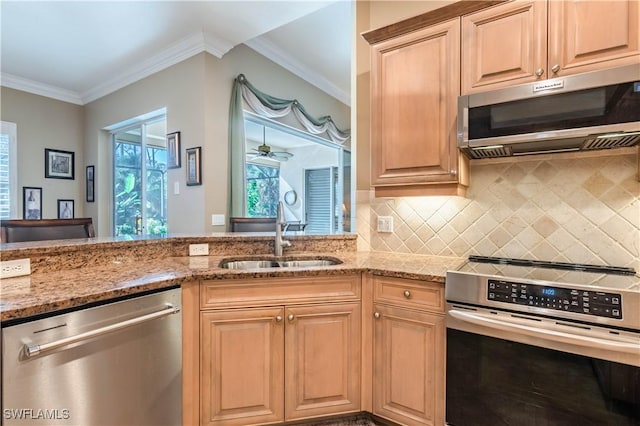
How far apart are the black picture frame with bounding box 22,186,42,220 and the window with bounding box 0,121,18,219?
0.08m

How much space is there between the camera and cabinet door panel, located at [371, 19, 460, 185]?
1790mm

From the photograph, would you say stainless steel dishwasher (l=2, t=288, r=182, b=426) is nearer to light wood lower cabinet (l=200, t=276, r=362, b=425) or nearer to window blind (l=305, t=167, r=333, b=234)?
light wood lower cabinet (l=200, t=276, r=362, b=425)

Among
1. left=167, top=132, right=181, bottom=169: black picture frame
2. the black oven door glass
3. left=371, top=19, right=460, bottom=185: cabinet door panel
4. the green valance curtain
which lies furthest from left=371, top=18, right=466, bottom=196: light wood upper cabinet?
left=167, top=132, right=181, bottom=169: black picture frame

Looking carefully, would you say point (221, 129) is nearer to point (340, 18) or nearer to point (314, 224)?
point (340, 18)

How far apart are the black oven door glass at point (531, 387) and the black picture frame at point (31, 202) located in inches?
214

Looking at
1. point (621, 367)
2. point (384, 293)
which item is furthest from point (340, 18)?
point (621, 367)

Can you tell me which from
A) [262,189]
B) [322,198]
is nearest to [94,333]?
[262,189]

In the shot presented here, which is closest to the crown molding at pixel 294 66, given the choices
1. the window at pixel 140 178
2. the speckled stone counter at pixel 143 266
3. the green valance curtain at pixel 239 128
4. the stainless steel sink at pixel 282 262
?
the green valance curtain at pixel 239 128

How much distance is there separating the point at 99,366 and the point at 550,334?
1705 millimetres

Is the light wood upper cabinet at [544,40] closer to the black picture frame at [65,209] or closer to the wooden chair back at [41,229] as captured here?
the wooden chair back at [41,229]

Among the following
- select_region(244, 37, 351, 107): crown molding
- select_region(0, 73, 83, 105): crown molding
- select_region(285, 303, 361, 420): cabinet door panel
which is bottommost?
select_region(285, 303, 361, 420): cabinet door panel

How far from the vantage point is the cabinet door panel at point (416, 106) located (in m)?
1.79

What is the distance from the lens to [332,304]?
67.7 inches

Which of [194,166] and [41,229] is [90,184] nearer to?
[194,166]
